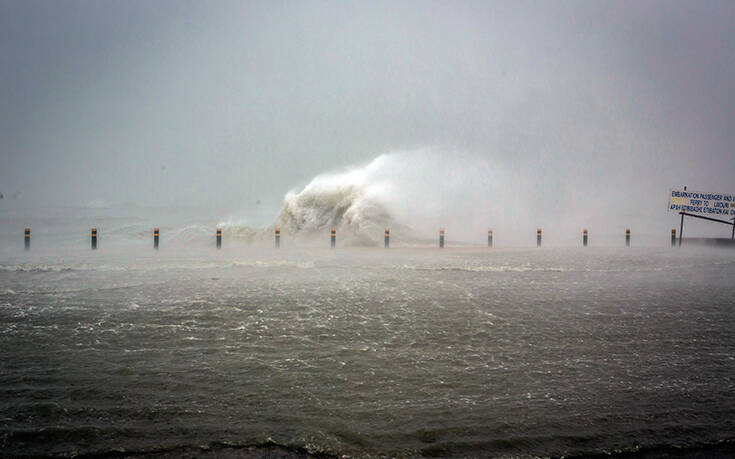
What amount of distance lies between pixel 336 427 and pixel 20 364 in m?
3.28

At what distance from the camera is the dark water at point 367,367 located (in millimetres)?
3361

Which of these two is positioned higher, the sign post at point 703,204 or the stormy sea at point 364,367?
the sign post at point 703,204

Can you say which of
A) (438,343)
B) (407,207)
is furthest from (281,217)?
(438,343)

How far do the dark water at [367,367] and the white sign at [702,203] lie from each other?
1316 centimetres

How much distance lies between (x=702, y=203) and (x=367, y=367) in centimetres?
2170

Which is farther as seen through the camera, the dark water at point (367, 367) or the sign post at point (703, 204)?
the sign post at point (703, 204)

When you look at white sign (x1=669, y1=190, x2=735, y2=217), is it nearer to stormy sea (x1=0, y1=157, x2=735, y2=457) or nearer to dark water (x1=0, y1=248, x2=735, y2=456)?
stormy sea (x1=0, y1=157, x2=735, y2=457)

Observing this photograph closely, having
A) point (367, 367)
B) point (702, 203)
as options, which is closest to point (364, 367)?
point (367, 367)

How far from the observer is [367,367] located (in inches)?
188

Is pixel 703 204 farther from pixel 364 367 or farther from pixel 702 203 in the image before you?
pixel 364 367

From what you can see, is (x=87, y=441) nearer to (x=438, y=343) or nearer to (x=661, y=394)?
(x=438, y=343)

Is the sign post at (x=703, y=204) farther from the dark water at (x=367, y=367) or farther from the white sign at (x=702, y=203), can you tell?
the dark water at (x=367, y=367)

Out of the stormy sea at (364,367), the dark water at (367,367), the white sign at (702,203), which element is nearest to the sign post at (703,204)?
the white sign at (702,203)

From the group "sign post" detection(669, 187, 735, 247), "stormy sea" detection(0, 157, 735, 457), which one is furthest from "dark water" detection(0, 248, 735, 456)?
"sign post" detection(669, 187, 735, 247)
